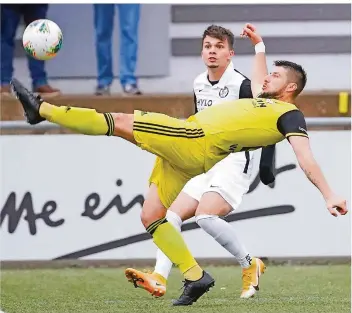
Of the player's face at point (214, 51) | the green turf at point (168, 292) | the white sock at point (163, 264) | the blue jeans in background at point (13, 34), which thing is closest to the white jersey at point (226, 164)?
the player's face at point (214, 51)

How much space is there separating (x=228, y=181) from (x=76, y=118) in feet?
6.60

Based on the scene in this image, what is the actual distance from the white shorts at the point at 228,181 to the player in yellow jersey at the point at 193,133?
2.60 feet

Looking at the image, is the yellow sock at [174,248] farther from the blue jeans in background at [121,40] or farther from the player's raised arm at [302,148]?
the blue jeans in background at [121,40]

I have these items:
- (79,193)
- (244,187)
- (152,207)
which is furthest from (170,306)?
(79,193)

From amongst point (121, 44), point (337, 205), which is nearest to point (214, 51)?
point (337, 205)

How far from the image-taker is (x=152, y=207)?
9.56 metres

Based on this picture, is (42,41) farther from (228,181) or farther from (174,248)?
(228,181)

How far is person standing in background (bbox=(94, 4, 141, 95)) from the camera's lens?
13797 millimetres

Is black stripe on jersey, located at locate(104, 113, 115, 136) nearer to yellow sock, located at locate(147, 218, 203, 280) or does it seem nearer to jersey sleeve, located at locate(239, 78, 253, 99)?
yellow sock, located at locate(147, 218, 203, 280)

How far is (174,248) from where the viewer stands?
949 centimetres

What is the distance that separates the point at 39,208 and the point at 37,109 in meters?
4.20

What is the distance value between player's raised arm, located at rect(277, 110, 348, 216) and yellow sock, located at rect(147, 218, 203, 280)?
114 centimetres

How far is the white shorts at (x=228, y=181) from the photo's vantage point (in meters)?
10.3

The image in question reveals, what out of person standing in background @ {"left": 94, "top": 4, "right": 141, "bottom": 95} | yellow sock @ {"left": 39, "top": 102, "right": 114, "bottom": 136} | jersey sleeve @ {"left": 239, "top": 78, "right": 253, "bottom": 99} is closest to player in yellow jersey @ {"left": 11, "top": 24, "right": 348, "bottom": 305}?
yellow sock @ {"left": 39, "top": 102, "right": 114, "bottom": 136}
